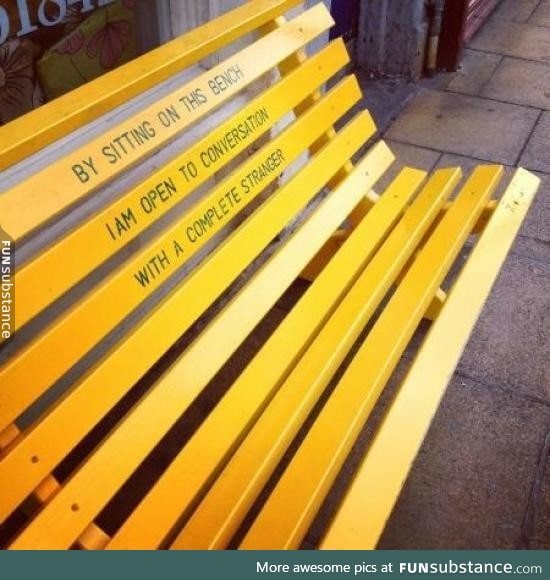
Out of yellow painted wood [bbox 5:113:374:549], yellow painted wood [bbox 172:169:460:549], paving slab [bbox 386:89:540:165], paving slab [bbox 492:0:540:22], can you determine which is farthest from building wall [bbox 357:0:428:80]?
yellow painted wood [bbox 5:113:374:549]

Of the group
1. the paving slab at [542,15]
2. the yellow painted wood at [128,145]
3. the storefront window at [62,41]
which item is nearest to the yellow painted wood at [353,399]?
the yellow painted wood at [128,145]

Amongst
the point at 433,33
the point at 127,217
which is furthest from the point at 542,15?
the point at 127,217

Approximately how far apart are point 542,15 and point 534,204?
3380 mm

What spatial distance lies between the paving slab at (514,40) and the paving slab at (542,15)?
10cm

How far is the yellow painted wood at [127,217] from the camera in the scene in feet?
4.83

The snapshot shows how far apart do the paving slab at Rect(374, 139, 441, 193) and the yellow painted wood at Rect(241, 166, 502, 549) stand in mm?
1431

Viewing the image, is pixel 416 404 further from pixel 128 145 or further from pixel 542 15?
pixel 542 15

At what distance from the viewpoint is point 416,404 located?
1777mm

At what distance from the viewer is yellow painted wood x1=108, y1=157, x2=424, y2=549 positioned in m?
1.55

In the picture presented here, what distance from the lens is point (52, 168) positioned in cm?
155

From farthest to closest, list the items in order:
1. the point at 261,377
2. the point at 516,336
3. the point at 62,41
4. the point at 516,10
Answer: the point at 516,10 < the point at 516,336 < the point at 62,41 < the point at 261,377

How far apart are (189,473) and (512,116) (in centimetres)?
375

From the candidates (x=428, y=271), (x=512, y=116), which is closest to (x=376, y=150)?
(x=428, y=271)

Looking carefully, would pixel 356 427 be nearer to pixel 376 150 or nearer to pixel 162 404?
pixel 162 404
